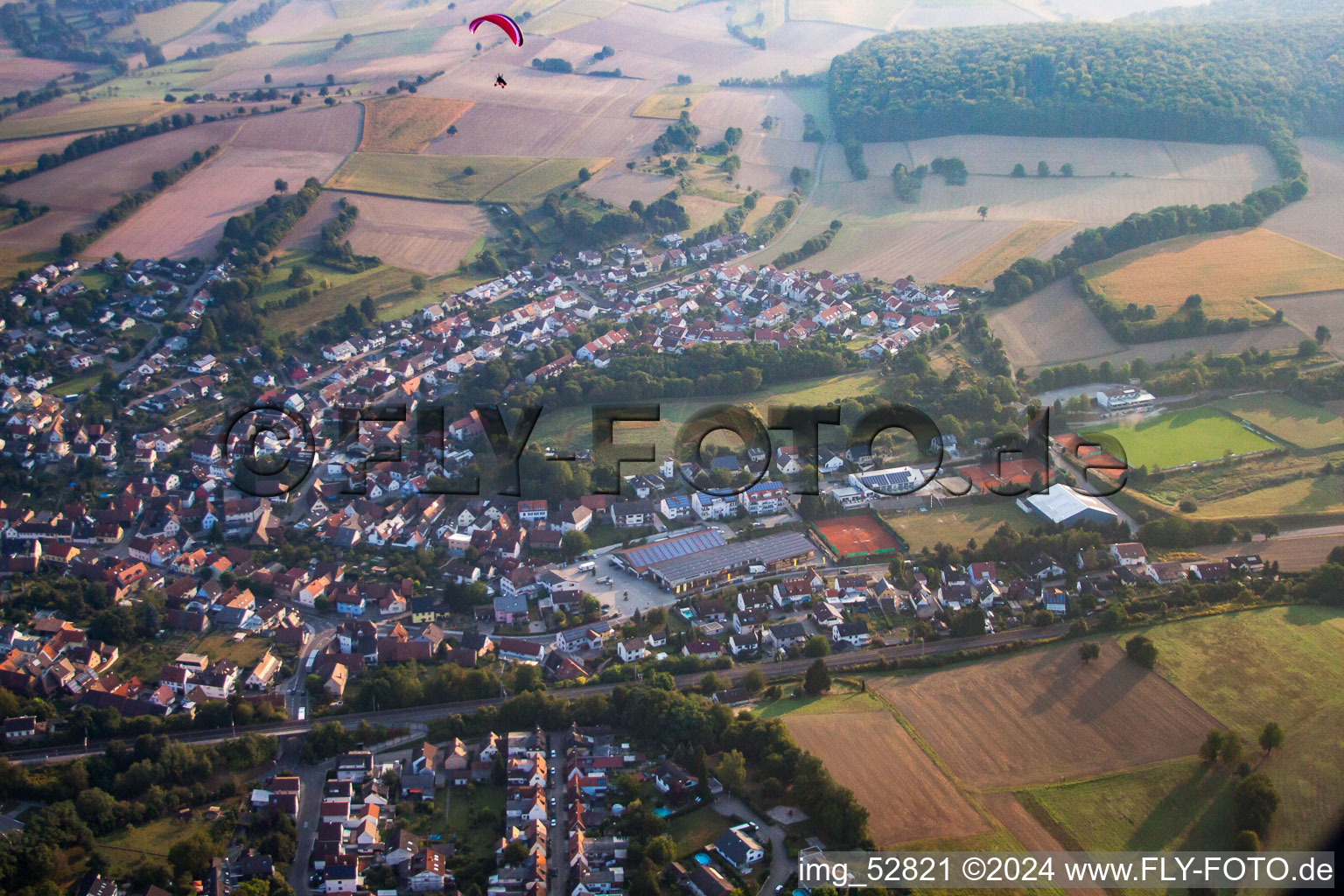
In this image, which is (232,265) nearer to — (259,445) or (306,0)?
(259,445)

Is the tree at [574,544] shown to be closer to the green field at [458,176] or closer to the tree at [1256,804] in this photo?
the tree at [1256,804]

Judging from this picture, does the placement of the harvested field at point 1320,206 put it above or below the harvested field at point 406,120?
below

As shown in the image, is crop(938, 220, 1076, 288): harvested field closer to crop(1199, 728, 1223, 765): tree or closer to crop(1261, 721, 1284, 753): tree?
crop(1261, 721, 1284, 753): tree

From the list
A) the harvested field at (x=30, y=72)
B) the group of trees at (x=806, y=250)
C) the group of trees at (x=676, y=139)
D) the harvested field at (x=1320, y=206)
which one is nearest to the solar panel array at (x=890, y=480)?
the group of trees at (x=806, y=250)

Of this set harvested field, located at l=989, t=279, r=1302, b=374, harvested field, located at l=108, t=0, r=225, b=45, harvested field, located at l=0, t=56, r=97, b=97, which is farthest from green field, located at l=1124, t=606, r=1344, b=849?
harvested field, located at l=108, t=0, r=225, b=45

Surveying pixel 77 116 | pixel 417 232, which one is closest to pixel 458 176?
pixel 417 232
